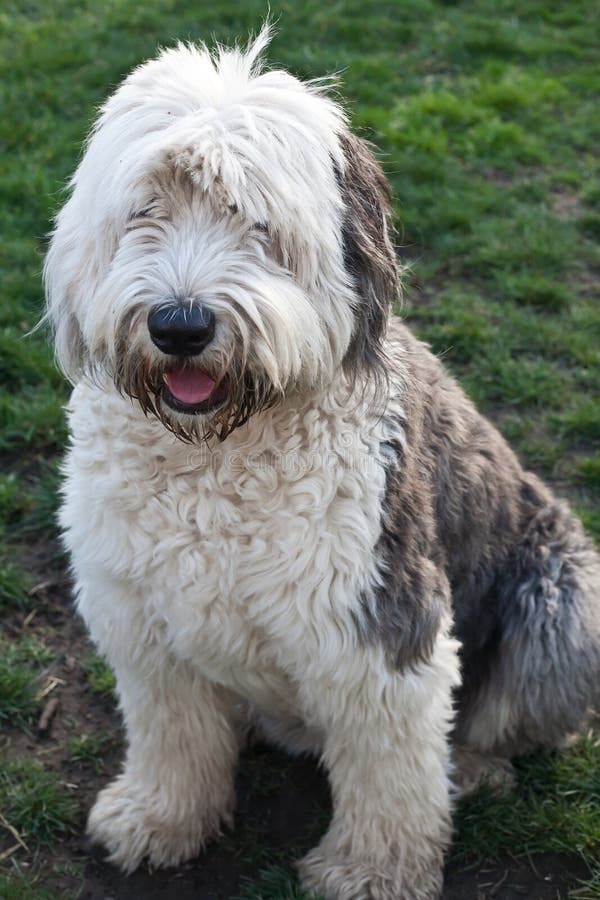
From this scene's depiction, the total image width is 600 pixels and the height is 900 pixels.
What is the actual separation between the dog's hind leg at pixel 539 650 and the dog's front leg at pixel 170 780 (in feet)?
2.38

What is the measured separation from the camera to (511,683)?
10.7ft

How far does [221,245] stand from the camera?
7.82ft

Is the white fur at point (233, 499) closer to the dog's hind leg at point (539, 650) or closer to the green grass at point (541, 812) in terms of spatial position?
the green grass at point (541, 812)

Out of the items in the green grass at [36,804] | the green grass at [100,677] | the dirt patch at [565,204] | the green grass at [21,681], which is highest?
the dirt patch at [565,204]

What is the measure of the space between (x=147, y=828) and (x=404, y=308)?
250cm

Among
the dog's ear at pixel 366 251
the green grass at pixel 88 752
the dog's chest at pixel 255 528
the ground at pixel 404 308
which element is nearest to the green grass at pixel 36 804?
the ground at pixel 404 308

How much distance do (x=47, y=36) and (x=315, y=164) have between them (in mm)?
5429

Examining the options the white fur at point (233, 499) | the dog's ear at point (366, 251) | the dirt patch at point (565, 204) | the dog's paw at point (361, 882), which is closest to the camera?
the white fur at point (233, 499)

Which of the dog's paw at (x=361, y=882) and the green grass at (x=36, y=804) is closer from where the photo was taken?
the dog's paw at (x=361, y=882)

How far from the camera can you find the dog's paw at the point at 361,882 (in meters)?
3.08

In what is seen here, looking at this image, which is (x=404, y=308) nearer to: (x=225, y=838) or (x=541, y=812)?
(x=541, y=812)

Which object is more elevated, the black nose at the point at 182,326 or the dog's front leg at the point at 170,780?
the black nose at the point at 182,326

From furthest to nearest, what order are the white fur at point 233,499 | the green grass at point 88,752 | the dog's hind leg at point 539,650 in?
the green grass at point 88,752, the dog's hind leg at point 539,650, the white fur at point 233,499

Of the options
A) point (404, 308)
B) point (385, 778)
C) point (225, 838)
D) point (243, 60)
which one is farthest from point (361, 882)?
point (404, 308)
